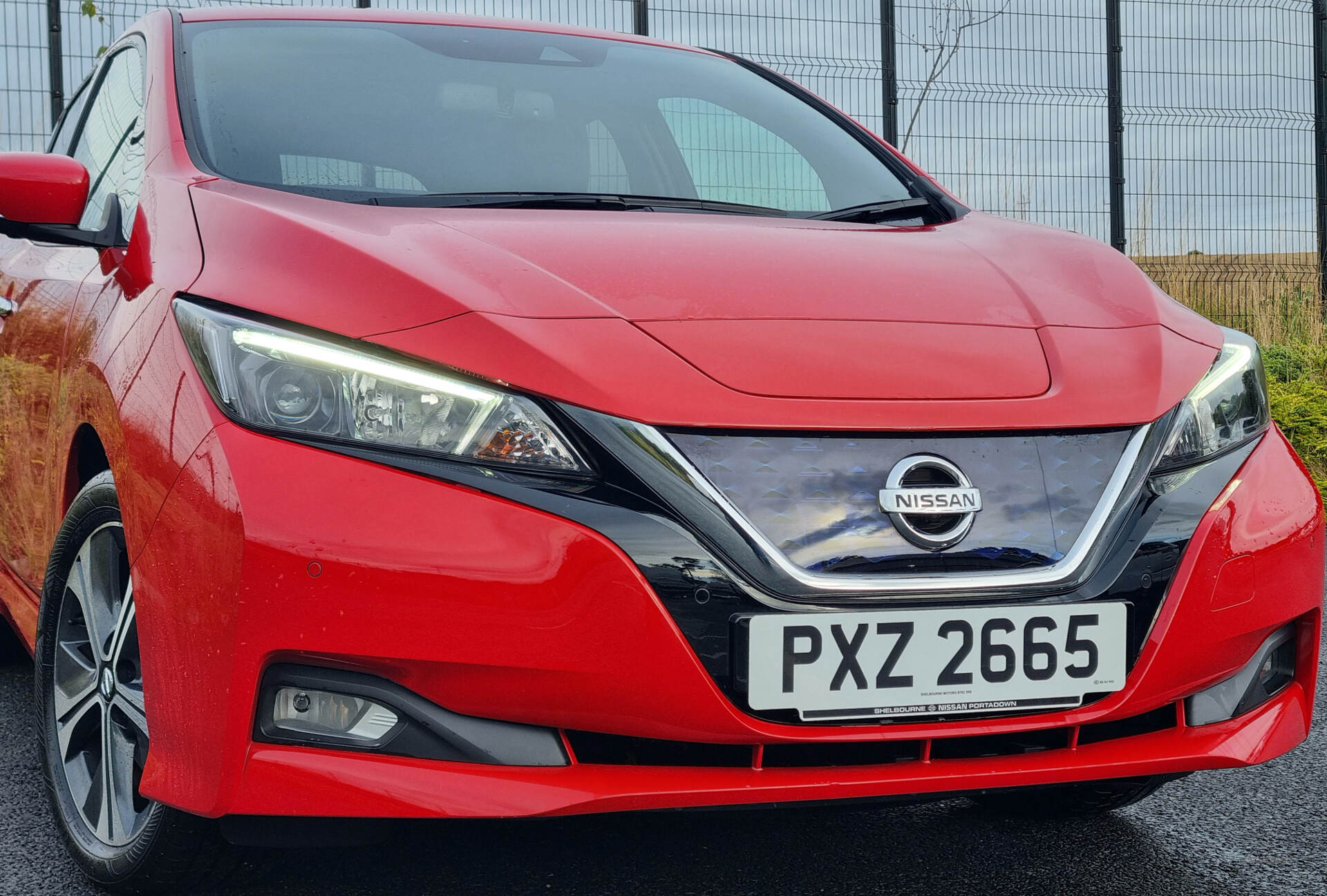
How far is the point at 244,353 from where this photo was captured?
1.58 meters

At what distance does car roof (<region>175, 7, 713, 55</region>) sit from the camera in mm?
2625

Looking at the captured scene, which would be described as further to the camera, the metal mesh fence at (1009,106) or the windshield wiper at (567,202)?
the metal mesh fence at (1009,106)

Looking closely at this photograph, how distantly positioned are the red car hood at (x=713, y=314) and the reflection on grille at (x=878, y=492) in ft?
0.09

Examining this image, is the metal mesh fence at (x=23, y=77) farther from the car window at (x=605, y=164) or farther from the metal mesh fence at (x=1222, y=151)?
the metal mesh fence at (x=1222, y=151)

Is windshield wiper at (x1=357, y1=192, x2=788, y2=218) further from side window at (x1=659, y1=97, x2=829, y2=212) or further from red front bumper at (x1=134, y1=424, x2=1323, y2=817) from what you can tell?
red front bumper at (x1=134, y1=424, x2=1323, y2=817)

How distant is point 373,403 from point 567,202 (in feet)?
2.61

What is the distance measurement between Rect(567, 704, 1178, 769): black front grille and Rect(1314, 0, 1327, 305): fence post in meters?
9.18

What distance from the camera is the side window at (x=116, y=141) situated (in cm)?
223

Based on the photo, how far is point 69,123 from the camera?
10.5 ft

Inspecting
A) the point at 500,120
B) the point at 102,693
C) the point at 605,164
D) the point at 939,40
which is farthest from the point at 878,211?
the point at 939,40

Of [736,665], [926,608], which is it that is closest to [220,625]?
[736,665]

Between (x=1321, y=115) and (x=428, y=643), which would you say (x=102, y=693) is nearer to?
(x=428, y=643)

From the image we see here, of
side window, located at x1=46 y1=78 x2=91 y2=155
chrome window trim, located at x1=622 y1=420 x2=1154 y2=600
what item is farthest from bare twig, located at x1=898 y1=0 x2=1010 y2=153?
chrome window trim, located at x1=622 y1=420 x2=1154 y2=600

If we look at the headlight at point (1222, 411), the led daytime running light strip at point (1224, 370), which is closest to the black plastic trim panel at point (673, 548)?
the headlight at point (1222, 411)
